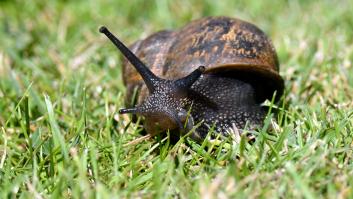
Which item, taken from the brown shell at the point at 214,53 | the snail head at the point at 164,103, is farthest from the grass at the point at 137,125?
the brown shell at the point at 214,53

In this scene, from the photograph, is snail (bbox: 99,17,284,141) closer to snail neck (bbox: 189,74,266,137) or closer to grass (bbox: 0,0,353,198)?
snail neck (bbox: 189,74,266,137)

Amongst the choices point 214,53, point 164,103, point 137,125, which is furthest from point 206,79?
point 137,125

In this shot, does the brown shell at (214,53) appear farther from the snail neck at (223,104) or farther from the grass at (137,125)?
the grass at (137,125)

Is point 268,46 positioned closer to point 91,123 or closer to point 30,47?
point 91,123

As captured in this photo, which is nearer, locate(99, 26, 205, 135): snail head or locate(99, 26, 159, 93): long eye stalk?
locate(99, 26, 205, 135): snail head

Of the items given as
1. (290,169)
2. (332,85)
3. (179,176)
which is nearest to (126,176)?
(179,176)

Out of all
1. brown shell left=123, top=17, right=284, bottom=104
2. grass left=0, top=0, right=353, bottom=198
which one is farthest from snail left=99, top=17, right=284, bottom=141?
grass left=0, top=0, right=353, bottom=198

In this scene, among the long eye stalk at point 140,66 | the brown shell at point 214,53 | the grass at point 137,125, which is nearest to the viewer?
A: the grass at point 137,125
